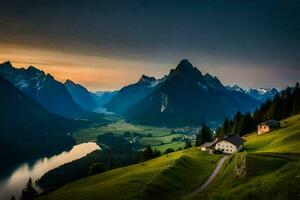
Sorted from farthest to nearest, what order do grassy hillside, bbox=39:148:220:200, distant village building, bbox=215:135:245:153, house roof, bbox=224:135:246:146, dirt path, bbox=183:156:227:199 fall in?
1. house roof, bbox=224:135:246:146
2. distant village building, bbox=215:135:245:153
3. grassy hillside, bbox=39:148:220:200
4. dirt path, bbox=183:156:227:199

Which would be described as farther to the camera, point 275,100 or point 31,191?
point 275,100

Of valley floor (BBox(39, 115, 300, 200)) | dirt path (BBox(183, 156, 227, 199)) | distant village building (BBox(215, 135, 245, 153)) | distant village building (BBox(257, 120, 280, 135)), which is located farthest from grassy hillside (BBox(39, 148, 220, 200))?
distant village building (BBox(257, 120, 280, 135))

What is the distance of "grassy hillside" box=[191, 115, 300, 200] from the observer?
50.8 metres

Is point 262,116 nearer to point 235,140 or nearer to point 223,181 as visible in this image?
point 235,140

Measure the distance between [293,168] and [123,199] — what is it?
98.6 ft

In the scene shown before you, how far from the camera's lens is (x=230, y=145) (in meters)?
120

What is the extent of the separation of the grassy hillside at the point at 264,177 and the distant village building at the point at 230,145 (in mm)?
9349

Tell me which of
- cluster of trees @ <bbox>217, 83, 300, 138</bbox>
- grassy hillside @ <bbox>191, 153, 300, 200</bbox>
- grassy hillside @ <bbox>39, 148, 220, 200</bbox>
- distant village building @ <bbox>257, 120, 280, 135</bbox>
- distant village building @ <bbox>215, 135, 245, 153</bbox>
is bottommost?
grassy hillside @ <bbox>39, 148, 220, 200</bbox>

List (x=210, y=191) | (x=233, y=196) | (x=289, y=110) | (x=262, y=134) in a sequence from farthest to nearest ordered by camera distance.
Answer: (x=289, y=110) → (x=262, y=134) → (x=210, y=191) → (x=233, y=196)

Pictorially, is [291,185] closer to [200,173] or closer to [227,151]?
[200,173]

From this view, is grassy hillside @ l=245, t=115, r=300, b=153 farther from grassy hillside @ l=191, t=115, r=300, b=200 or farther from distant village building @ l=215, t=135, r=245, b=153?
distant village building @ l=215, t=135, r=245, b=153

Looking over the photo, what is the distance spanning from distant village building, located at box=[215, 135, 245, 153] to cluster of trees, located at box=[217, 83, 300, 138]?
107 ft

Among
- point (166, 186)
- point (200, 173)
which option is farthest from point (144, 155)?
point (166, 186)

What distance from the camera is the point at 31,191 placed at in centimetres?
16062
